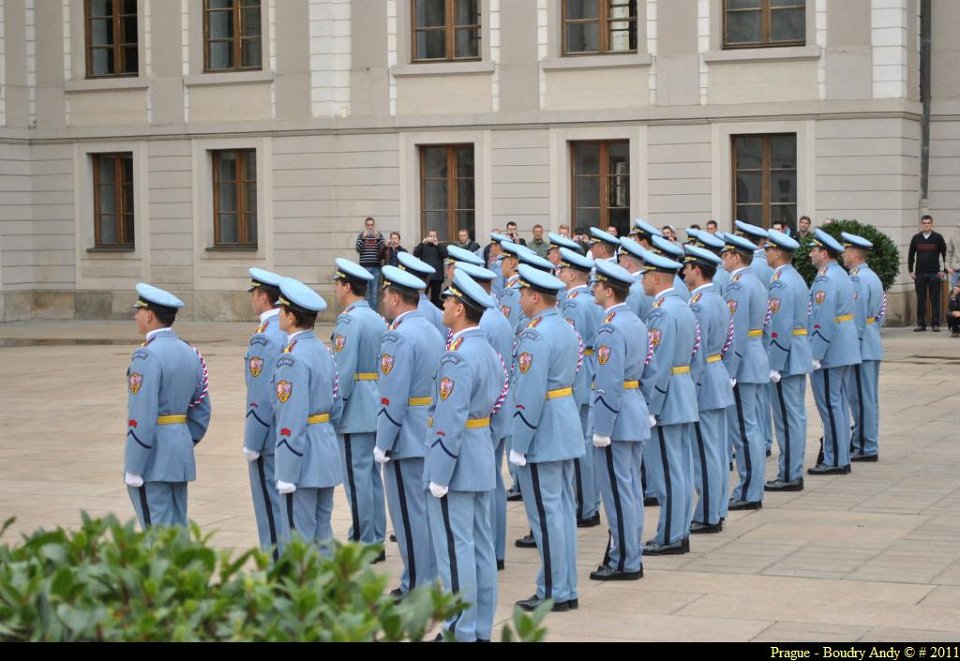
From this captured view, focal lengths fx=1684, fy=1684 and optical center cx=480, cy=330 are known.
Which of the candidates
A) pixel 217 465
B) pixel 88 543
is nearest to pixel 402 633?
pixel 88 543

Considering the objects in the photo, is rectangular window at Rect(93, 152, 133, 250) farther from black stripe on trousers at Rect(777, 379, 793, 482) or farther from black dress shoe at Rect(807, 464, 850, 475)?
black stripe on trousers at Rect(777, 379, 793, 482)

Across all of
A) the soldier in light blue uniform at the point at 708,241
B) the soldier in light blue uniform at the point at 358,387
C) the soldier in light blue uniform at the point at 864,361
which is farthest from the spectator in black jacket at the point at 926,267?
the soldier in light blue uniform at the point at 358,387

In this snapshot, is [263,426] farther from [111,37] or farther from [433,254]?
[111,37]

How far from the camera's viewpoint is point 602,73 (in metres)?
29.1

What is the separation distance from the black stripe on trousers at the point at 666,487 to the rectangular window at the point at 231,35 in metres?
22.3

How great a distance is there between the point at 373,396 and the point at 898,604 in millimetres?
3320

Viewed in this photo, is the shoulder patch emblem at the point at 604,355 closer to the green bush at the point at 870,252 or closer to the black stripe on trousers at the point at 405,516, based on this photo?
the black stripe on trousers at the point at 405,516

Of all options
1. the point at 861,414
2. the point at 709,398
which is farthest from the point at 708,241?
the point at 709,398

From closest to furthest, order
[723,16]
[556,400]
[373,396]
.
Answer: [556,400] < [373,396] < [723,16]

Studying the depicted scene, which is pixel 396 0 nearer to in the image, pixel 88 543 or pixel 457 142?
pixel 457 142

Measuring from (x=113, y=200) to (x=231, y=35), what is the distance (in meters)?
4.21

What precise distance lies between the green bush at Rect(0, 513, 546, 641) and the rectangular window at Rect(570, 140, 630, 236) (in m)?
24.9

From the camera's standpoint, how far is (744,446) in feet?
39.8

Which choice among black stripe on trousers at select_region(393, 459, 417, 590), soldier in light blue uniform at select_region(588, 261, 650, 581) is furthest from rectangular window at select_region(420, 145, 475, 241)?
black stripe on trousers at select_region(393, 459, 417, 590)
